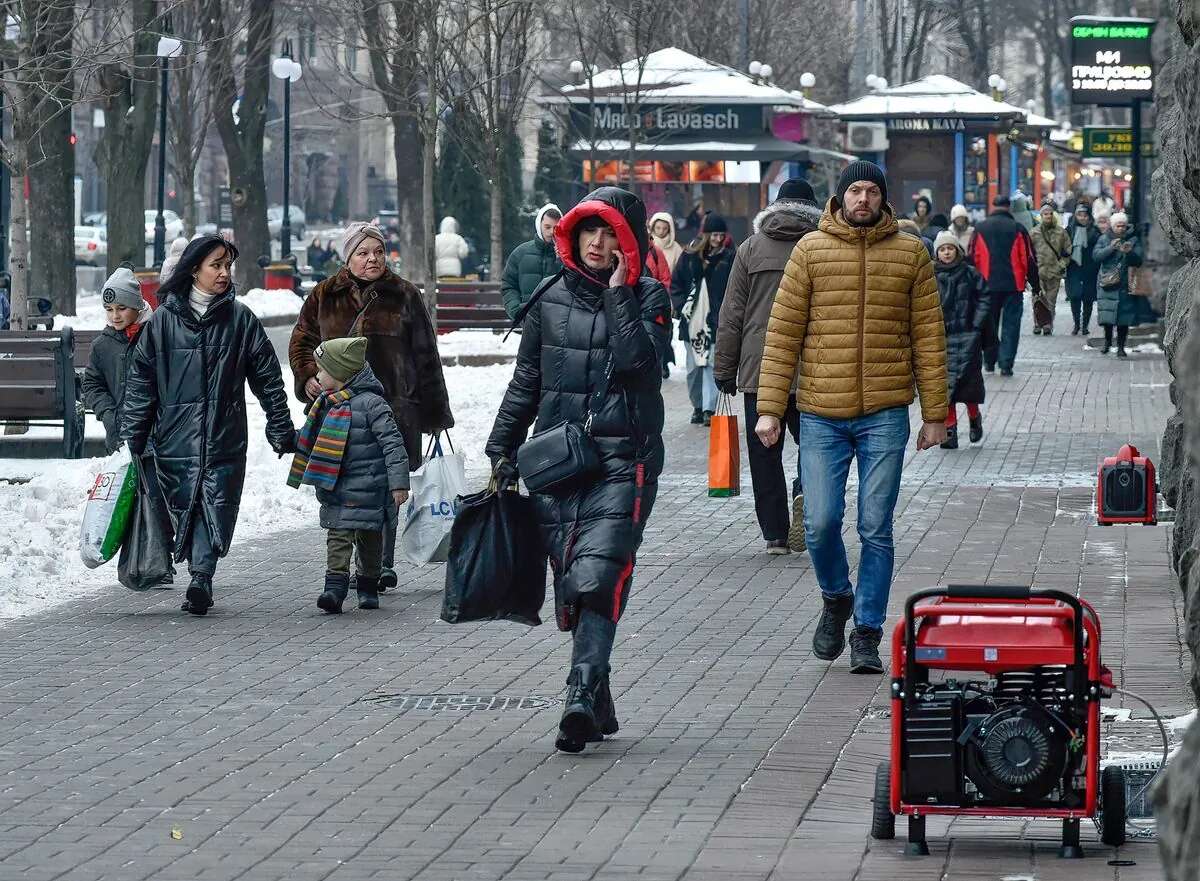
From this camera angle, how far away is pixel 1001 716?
5.74 meters

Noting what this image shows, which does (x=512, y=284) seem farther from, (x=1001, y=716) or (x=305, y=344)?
(x=1001, y=716)

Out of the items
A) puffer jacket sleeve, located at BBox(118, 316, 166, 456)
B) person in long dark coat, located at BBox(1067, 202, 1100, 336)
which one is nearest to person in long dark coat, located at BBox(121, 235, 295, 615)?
puffer jacket sleeve, located at BBox(118, 316, 166, 456)

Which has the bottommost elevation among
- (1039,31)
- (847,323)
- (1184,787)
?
(1184,787)

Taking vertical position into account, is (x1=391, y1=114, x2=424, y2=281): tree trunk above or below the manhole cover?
above

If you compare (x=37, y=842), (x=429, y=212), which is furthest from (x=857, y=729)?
(x=429, y=212)

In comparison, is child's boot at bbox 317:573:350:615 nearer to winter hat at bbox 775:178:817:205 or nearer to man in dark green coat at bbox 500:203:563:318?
winter hat at bbox 775:178:817:205

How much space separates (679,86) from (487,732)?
28.6m

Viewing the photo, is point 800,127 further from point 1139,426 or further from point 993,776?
point 993,776

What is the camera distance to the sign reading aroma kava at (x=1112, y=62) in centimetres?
2688

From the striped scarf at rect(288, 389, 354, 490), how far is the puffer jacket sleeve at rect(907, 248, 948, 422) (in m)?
2.88

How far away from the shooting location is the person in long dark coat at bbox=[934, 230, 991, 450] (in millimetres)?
17172

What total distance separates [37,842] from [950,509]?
27.9 ft

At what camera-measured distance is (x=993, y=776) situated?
18.7 feet

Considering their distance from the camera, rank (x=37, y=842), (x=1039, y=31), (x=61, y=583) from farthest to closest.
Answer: (x=1039, y=31) < (x=61, y=583) < (x=37, y=842)
